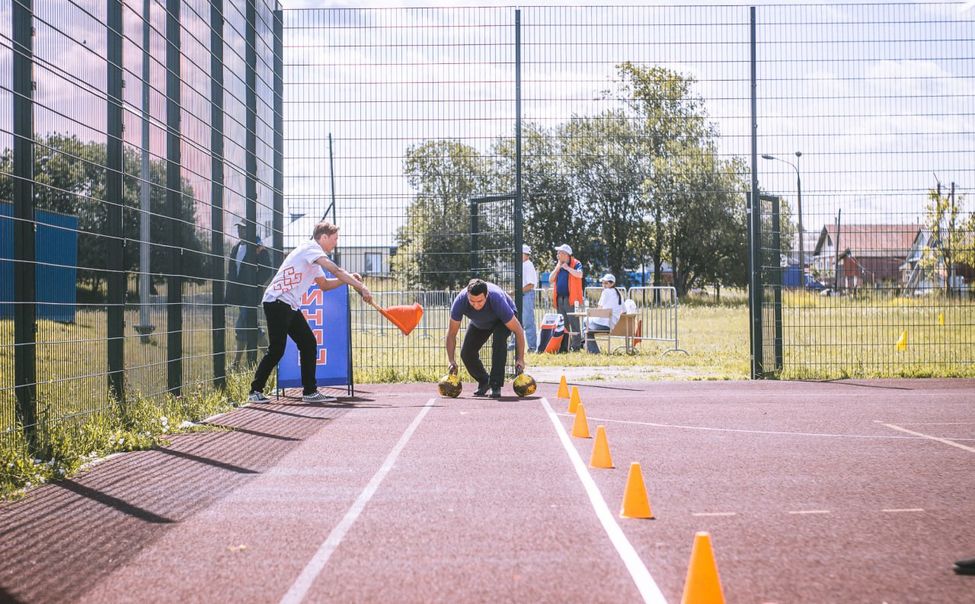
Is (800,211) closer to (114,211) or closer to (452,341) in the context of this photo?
(452,341)

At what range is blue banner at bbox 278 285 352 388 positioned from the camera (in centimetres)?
1198

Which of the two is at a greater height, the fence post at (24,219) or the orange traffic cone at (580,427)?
the fence post at (24,219)

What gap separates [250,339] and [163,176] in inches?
145

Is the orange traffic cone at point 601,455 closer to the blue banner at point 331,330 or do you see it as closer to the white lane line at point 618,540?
the white lane line at point 618,540

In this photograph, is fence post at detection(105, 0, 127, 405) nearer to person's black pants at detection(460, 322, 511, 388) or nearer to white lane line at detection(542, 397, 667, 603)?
white lane line at detection(542, 397, 667, 603)

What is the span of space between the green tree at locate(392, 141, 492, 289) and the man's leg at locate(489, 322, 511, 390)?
1.75m

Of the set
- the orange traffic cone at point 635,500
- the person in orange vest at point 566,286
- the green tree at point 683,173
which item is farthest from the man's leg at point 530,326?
the orange traffic cone at point 635,500

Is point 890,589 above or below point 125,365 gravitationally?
below

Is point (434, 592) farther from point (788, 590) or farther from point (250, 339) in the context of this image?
point (250, 339)

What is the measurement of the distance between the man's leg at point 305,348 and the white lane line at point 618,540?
448 cm

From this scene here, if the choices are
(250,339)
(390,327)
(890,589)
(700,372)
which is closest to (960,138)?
(700,372)

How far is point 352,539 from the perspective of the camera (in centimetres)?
493

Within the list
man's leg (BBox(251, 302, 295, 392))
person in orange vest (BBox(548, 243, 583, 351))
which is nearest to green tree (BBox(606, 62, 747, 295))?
person in orange vest (BBox(548, 243, 583, 351))

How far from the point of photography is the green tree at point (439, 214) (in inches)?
515
